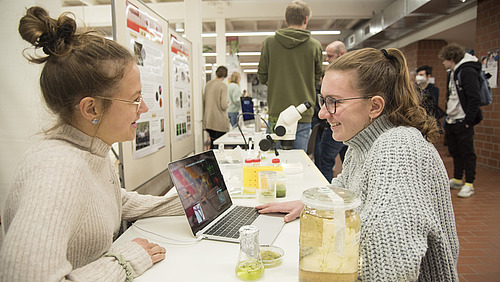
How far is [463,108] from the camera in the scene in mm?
4168

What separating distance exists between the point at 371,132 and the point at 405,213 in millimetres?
399

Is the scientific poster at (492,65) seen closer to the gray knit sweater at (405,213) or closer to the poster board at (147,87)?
the poster board at (147,87)

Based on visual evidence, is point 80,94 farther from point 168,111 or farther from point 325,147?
point 325,147

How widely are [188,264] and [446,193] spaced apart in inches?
32.4

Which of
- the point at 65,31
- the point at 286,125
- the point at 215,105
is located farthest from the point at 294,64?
the point at 215,105

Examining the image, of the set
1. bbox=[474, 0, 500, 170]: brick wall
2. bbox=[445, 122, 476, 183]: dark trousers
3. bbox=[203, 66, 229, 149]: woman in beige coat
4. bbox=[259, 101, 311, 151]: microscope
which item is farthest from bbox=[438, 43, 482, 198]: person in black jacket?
bbox=[203, 66, 229, 149]: woman in beige coat

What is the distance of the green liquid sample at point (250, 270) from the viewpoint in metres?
0.94

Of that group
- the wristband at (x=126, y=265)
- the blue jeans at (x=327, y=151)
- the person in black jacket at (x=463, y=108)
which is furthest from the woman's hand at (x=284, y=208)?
the person in black jacket at (x=463, y=108)

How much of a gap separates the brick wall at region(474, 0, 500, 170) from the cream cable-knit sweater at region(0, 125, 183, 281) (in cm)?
633

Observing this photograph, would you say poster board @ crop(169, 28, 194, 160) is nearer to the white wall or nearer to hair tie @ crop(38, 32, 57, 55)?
the white wall

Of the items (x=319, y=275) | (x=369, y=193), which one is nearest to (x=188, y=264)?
(x=319, y=275)

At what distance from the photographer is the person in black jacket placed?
4.04m

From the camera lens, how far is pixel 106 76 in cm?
104

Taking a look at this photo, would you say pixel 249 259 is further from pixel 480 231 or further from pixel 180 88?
pixel 180 88
